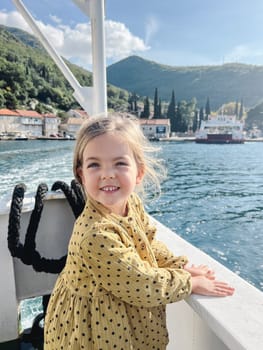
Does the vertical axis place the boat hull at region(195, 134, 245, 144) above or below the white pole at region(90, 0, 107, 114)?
below

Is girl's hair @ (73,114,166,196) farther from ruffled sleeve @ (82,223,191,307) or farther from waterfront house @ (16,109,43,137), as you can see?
waterfront house @ (16,109,43,137)

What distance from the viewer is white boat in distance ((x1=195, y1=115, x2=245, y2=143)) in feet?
117

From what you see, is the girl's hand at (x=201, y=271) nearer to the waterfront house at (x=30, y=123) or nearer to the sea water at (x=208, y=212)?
the sea water at (x=208, y=212)

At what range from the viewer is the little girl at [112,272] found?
1.96 ft

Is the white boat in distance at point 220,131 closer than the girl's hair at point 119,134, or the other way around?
the girl's hair at point 119,134

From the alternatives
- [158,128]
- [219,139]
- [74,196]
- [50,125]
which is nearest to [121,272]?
[74,196]

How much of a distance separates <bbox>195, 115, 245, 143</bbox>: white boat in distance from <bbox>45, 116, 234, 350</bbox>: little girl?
36005 mm

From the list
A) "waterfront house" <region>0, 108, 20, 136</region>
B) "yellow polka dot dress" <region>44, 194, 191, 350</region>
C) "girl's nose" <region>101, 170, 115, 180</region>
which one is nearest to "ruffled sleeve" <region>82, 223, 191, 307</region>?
"yellow polka dot dress" <region>44, 194, 191, 350</region>

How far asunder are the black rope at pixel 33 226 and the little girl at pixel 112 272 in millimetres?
566

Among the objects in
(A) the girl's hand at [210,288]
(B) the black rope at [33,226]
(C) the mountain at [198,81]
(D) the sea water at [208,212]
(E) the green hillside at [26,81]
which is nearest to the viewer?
(A) the girl's hand at [210,288]

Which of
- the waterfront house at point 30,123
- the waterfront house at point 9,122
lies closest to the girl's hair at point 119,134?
the waterfront house at point 9,122

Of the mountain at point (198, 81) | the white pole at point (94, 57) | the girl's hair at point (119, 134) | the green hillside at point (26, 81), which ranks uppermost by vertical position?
the mountain at point (198, 81)

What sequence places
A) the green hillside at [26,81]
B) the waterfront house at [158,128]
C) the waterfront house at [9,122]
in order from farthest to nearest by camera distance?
1. the waterfront house at [158,128]
2. the waterfront house at [9,122]
3. the green hillside at [26,81]

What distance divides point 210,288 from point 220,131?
135 ft
